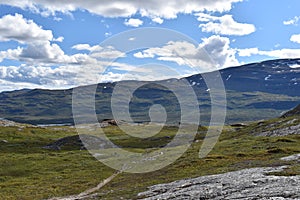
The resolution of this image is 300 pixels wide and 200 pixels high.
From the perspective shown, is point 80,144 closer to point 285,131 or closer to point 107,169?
point 107,169

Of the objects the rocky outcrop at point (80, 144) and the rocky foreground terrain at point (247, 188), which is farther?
the rocky outcrop at point (80, 144)

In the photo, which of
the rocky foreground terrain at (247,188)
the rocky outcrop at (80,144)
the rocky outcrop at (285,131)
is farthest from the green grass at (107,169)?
the rocky outcrop at (80,144)

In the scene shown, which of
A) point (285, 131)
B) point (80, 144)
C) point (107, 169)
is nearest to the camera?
point (107, 169)

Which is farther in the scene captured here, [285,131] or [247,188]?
[285,131]

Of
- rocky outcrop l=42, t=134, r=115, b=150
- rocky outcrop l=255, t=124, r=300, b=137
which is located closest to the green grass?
rocky outcrop l=255, t=124, r=300, b=137

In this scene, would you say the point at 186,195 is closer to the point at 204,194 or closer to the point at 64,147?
the point at 204,194

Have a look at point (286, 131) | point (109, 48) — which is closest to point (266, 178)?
point (109, 48)

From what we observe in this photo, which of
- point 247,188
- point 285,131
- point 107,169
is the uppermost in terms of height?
point 285,131

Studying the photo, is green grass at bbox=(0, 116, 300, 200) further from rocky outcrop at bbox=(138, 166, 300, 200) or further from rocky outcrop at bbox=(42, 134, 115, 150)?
rocky outcrop at bbox=(42, 134, 115, 150)

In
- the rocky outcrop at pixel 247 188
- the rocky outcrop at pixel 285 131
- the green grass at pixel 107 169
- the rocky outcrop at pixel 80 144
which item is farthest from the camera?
the rocky outcrop at pixel 80 144

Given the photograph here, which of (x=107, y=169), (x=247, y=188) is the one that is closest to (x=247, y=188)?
(x=247, y=188)

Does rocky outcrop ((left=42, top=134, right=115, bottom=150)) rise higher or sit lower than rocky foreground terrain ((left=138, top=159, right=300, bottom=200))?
lower

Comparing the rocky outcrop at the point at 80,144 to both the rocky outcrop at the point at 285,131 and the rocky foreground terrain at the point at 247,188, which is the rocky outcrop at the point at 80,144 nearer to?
the rocky outcrop at the point at 285,131

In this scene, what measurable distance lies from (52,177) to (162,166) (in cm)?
2519
